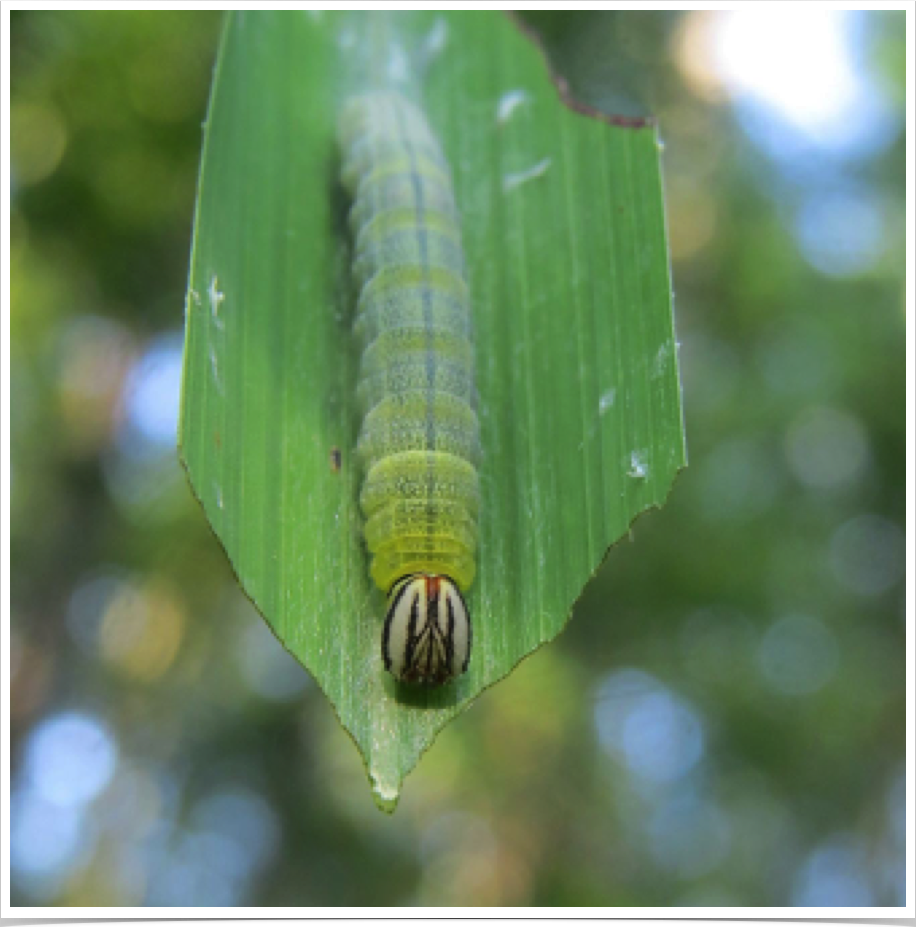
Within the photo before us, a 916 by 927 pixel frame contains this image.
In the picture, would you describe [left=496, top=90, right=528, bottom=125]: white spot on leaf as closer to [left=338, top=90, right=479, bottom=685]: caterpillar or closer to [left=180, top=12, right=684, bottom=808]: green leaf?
[left=180, top=12, right=684, bottom=808]: green leaf

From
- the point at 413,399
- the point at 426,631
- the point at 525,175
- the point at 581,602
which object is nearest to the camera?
the point at 426,631

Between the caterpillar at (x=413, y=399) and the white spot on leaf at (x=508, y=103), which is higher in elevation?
the white spot on leaf at (x=508, y=103)

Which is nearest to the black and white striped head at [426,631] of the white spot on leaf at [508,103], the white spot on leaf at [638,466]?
the white spot on leaf at [638,466]

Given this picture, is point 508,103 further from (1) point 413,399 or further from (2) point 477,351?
(1) point 413,399

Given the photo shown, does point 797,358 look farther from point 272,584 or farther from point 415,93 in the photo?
point 272,584

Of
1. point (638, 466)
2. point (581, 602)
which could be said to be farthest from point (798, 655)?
point (638, 466)

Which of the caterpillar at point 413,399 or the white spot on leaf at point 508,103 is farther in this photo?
the white spot on leaf at point 508,103

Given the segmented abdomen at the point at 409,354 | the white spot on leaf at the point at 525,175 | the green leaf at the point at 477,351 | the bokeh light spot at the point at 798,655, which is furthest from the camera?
the bokeh light spot at the point at 798,655

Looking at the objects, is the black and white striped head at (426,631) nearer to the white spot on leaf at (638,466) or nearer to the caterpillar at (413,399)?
the caterpillar at (413,399)
